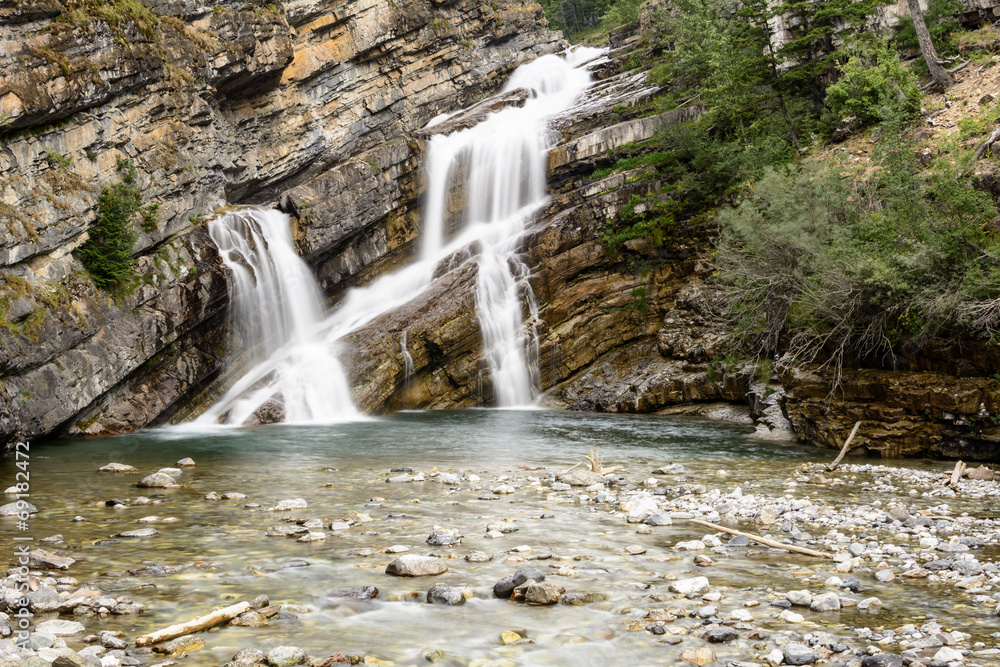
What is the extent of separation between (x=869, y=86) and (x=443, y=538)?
26072 mm

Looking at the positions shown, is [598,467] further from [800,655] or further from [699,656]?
[800,655]

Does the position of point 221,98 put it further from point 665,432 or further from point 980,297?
point 980,297

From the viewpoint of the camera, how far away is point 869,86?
2709 centimetres

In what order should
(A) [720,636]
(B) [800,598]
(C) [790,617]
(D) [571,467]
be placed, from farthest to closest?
1. (D) [571,467]
2. (B) [800,598]
3. (C) [790,617]
4. (A) [720,636]

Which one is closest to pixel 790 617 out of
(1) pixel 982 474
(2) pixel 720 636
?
(2) pixel 720 636

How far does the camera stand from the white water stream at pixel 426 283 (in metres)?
27.8

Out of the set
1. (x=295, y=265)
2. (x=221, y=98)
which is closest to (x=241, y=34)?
(x=221, y=98)

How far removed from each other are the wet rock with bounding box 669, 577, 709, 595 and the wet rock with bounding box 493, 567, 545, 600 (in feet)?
4.55

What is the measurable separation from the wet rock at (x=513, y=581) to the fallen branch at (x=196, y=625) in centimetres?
246

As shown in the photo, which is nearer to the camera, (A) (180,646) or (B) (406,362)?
(A) (180,646)

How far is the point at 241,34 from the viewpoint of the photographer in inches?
1347

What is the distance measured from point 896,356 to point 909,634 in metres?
13.0

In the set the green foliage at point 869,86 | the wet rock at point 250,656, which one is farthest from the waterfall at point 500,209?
the wet rock at point 250,656

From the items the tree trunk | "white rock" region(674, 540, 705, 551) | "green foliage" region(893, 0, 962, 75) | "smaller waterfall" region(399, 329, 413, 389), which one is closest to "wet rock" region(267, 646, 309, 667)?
"white rock" region(674, 540, 705, 551)
